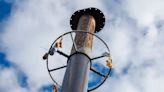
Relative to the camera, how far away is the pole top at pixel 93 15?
25.2 meters

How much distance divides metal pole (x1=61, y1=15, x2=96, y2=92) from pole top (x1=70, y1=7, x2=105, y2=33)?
1044mm

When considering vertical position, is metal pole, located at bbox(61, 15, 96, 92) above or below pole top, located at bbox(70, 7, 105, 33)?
below

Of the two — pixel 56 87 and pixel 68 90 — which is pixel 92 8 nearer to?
pixel 56 87

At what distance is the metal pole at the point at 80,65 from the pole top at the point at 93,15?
104 centimetres

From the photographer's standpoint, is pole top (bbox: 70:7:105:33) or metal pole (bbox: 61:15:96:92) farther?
pole top (bbox: 70:7:105:33)

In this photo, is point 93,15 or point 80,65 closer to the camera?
point 80,65

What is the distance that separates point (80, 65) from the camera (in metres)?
20.0

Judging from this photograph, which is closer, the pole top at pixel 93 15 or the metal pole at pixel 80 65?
the metal pole at pixel 80 65

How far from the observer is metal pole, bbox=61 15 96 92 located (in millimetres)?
18688

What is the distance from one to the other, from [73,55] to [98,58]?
5.10 ft

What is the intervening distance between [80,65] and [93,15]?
20.4 ft

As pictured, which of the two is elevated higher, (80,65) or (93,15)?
(93,15)

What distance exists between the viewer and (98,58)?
846 inches

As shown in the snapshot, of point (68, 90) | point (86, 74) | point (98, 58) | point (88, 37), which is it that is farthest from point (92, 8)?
point (68, 90)
